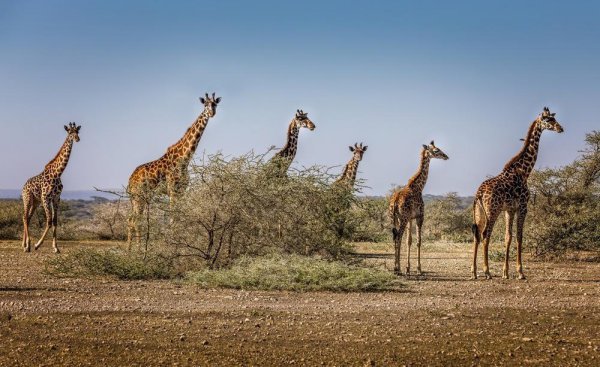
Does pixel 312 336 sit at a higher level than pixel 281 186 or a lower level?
lower

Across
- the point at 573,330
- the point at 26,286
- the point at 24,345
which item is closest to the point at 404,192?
the point at 573,330

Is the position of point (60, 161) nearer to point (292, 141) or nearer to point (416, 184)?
point (292, 141)

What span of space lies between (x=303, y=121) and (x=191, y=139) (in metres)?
2.78

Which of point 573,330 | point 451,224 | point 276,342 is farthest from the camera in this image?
point 451,224

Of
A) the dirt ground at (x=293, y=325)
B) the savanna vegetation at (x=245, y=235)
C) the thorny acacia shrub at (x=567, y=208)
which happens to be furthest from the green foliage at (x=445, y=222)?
the dirt ground at (x=293, y=325)

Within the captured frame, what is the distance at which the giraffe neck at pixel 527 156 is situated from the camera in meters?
14.8

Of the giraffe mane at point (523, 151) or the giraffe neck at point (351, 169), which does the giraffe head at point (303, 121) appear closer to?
the giraffe neck at point (351, 169)

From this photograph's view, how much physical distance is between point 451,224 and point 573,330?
76.6 ft

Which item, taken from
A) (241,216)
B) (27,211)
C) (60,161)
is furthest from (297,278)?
(27,211)

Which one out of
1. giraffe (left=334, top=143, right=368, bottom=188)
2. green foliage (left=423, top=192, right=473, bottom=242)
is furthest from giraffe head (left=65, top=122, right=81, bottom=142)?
green foliage (left=423, top=192, right=473, bottom=242)

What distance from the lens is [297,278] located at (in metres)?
12.5

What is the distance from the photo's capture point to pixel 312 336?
332 inches

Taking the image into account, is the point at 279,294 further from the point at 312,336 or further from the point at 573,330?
the point at 573,330

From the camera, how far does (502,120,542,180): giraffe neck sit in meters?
14.8
